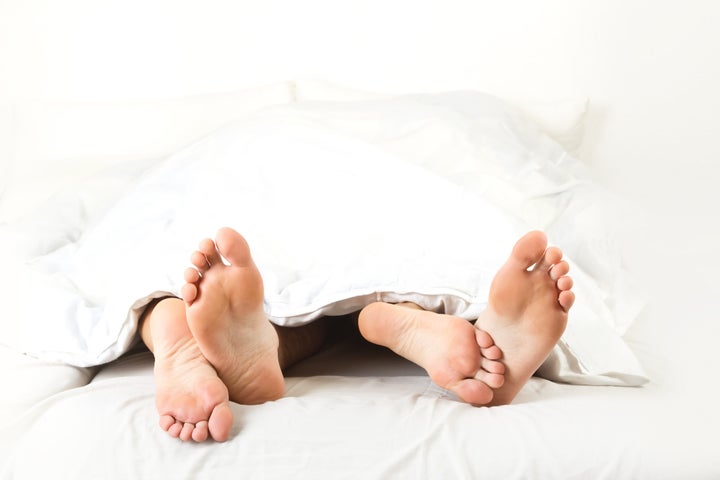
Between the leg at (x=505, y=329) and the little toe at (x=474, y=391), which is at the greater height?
the leg at (x=505, y=329)

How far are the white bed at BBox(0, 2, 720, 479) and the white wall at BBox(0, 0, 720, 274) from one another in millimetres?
303

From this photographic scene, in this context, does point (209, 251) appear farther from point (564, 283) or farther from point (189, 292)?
point (564, 283)

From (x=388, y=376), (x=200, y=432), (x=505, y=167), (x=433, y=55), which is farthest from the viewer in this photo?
(x=433, y=55)

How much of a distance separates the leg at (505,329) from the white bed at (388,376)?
4 centimetres

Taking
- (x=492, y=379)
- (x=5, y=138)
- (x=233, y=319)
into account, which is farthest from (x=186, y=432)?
(x=5, y=138)

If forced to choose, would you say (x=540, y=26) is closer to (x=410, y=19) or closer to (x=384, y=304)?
(x=410, y=19)

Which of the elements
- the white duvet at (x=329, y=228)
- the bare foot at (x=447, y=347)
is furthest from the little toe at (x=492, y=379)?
the white duvet at (x=329, y=228)

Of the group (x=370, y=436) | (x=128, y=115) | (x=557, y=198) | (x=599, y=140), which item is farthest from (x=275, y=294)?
(x=599, y=140)

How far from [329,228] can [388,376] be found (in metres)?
0.24

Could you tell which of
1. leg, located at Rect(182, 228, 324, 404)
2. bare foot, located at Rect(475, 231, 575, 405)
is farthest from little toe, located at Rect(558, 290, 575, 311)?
leg, located at Rect(182, 228, 324, 404)

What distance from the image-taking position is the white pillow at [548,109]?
2.16 metres

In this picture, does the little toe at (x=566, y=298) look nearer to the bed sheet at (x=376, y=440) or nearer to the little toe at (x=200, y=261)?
the bed sheet at (x=376, y=440)

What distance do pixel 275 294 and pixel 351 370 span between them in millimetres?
167

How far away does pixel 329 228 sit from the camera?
123 centimetres
